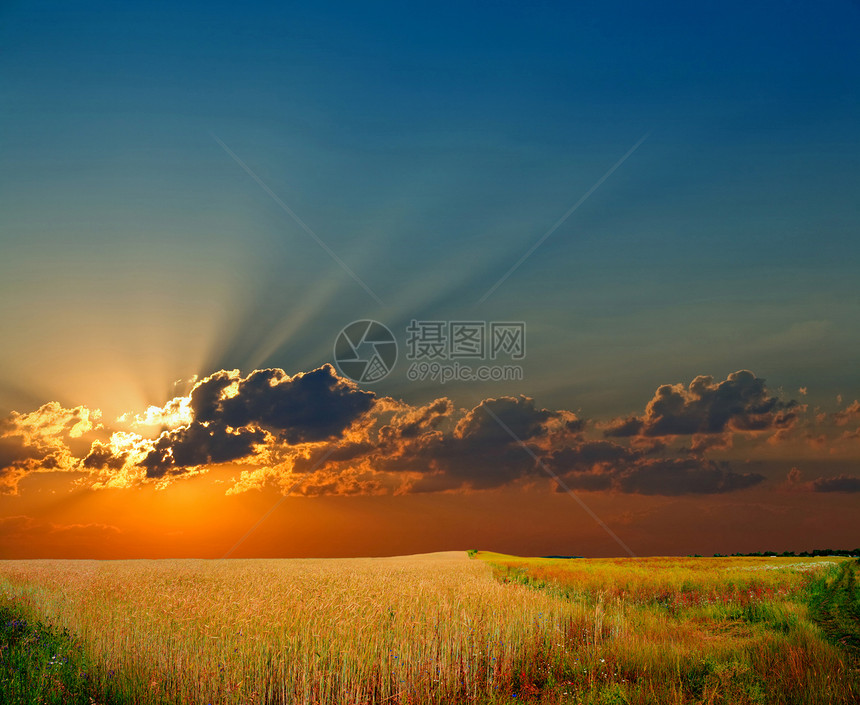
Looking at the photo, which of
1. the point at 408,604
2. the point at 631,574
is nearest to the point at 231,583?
the point at 408,604

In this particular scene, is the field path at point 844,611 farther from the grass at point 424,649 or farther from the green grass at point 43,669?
the green grass at point 43,669

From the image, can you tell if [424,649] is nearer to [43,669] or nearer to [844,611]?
[43,669]

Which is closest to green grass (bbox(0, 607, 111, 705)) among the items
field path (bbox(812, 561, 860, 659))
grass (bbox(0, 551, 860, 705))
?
grass (bbox(0, 551, 860, 705))

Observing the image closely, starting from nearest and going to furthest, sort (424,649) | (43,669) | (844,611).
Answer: (43,669)
(424,649)
(844,611)

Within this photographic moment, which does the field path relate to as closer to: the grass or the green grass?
the grass

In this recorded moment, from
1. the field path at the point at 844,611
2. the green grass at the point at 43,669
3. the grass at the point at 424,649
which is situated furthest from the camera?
the field path at the point at 844,611

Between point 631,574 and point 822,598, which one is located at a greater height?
point 822,598

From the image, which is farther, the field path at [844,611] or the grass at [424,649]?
the field path at [844,611]

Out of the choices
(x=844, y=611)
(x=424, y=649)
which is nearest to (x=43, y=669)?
(x=424, y=649)

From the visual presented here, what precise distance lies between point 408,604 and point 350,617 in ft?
8.87

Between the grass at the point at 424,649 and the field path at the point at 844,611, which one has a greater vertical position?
the field path at the point at 844,611

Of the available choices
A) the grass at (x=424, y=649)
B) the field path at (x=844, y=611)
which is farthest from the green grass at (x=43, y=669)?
the field path at (x=844, y=611)

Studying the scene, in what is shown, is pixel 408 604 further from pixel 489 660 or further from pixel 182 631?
pixel 182 631

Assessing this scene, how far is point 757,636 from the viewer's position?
13680 mm
